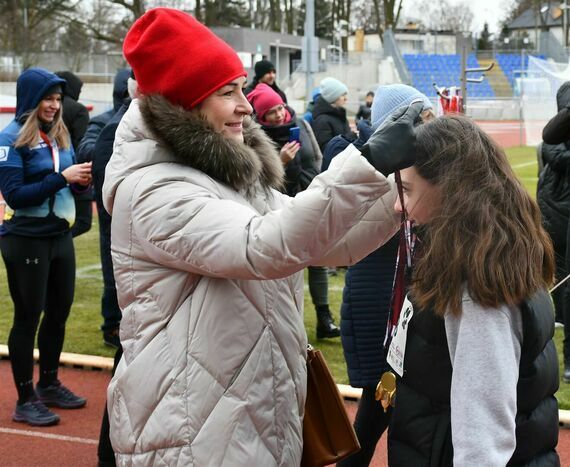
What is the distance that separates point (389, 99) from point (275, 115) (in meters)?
3.19

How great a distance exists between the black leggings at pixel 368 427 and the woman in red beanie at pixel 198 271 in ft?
4.33

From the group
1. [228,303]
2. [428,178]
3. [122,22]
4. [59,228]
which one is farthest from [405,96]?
[122,22]

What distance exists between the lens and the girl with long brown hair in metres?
2.24

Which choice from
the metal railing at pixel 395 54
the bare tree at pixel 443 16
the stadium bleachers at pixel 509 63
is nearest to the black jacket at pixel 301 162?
the metal railing at pixel 395 54

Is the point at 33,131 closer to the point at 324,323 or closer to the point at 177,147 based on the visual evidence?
the point at 177,147

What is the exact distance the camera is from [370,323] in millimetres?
3934

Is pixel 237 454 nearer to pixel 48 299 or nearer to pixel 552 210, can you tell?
pixel 48 299

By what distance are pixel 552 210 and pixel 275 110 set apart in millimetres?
2188

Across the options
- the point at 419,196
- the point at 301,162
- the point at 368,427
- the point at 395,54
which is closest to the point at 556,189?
the point at 301,162

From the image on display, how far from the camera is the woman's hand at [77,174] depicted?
16.5 ft

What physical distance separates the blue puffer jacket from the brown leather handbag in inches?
42.1

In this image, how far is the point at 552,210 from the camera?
7.03 metres

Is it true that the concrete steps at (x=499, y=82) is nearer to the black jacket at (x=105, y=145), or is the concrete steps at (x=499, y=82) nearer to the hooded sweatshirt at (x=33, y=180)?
the black jacket at (x=105, y=145)

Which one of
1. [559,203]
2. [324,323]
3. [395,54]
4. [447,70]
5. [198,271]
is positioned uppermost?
[395,54]
